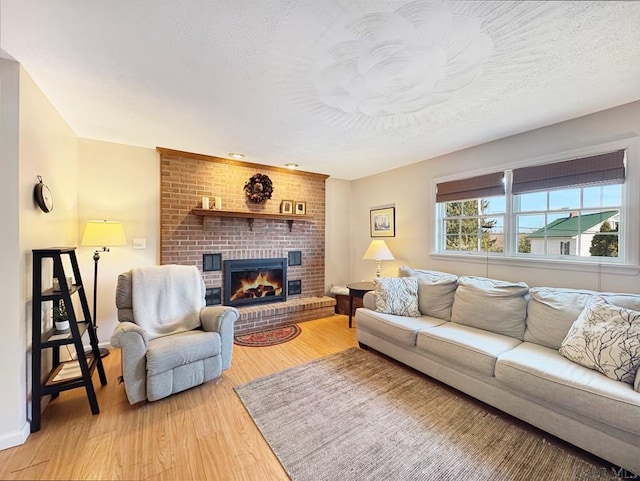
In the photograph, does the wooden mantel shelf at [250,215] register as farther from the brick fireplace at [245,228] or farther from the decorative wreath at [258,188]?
the decorative wreath at [258,188]

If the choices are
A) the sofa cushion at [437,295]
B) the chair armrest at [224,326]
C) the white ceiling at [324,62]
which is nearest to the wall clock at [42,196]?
the white ceiling at [324,62]

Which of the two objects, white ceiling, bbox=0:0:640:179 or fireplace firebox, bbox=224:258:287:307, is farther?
fireplace firebox, bbox=224:258:287:307

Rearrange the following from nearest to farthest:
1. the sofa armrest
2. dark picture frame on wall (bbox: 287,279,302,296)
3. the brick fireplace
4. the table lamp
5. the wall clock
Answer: the wall clock, the sofa armrest, the brick fireplace, the table lamp, dark picture frame on wall (bbox: 287,279,302,296)

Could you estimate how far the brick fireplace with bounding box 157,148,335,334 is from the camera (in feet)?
11.0

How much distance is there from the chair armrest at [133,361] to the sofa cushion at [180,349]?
0.06 metres

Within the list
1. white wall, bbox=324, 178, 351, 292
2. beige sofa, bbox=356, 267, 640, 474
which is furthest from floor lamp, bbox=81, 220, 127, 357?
white wall, bbox=324, 178, 351, 292

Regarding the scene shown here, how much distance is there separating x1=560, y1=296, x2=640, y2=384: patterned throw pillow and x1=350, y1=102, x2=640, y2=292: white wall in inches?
20.6

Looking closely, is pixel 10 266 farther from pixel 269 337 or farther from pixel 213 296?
pixel 269 337

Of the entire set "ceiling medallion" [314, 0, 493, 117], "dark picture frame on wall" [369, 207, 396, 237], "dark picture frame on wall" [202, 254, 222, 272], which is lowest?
"dark picture frame on wall" [202, 254, 222, 272]

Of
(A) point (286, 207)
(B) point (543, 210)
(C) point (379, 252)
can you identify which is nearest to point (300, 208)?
(A) point (286, 207)

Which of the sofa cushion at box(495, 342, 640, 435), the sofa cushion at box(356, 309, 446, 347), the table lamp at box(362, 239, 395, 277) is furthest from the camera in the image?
the table lamp at box(362, 239, 395, 277)

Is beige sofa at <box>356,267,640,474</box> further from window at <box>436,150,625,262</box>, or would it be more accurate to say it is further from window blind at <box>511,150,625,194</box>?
window blind at <box>511,150,625,194</box>

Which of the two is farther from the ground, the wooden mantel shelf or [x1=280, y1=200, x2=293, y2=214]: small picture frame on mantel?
[x1=280, y1=200, x2=293, y2=214]: small picture frame on mantel

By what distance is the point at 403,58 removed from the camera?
5.13 feet
